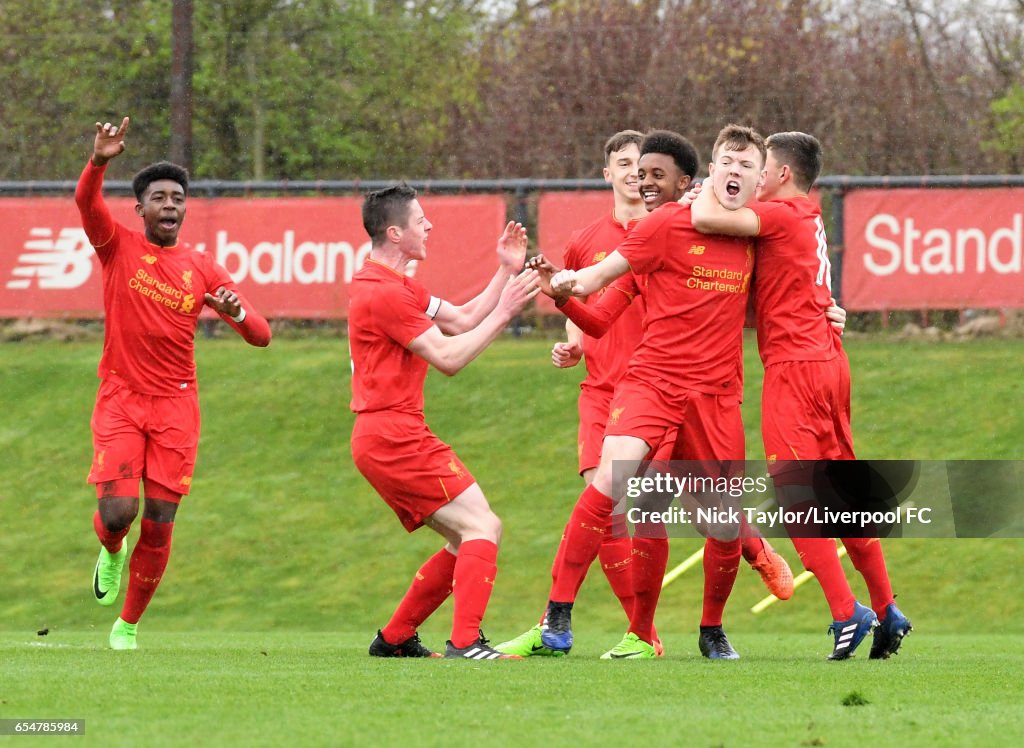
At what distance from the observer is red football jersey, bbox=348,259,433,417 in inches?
Answer: 301

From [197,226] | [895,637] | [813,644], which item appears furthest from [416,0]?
[895,637]

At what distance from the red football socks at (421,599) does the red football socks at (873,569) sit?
1817mm

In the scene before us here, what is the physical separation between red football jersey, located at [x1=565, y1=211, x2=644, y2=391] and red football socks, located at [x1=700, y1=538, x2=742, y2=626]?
1.09 m

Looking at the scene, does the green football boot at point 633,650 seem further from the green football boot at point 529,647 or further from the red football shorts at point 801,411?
the red football shorts at point 801,411

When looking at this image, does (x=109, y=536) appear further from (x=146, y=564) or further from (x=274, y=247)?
(x=274, y=247)

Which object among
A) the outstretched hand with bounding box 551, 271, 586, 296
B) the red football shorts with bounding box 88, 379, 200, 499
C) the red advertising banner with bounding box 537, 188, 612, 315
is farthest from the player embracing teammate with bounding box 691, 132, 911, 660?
the red advertising banner with bounding box 537, 188, 612, 315

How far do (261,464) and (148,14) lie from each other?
559 inches

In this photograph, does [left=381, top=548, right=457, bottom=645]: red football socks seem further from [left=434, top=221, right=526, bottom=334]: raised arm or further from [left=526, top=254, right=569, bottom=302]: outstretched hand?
[left=526, top=254, right=569, bottom=302]: outstretched hand

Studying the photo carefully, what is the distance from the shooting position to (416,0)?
2905cm

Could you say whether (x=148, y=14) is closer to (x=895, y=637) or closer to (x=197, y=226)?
(x=197, y=226)

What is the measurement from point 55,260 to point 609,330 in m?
10.7

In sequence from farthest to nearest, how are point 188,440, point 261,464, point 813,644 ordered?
point 261,464 < point 813,644 < point 188,440

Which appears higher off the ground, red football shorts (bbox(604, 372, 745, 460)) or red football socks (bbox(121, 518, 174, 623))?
red football shorts (bbox(604, 372, 745, 460))

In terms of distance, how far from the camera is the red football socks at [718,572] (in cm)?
789
